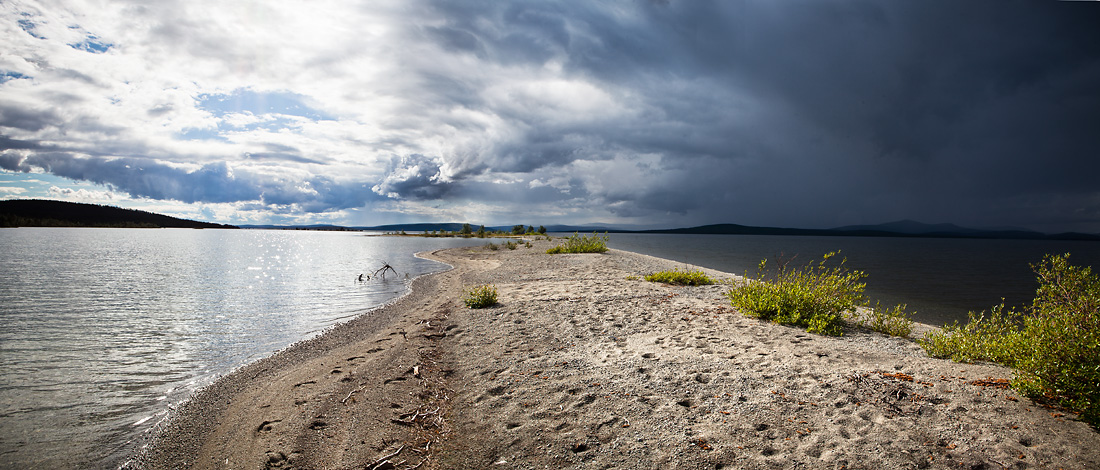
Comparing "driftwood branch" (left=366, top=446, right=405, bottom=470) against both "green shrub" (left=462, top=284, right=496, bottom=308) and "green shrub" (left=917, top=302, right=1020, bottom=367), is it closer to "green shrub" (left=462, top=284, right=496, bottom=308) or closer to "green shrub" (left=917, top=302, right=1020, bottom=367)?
"green shrub" (left=917, top=302, right=1020, bottom=367)

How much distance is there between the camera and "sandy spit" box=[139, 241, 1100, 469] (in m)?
4.49

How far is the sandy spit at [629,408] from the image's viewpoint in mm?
4488

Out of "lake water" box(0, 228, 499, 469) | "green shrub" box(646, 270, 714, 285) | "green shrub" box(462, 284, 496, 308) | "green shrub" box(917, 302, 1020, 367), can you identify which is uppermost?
"green shrub" box(917, 302, 1020, 367)

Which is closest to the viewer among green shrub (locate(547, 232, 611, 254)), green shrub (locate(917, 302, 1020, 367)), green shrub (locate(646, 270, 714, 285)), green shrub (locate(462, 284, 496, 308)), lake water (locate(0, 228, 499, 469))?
green shrub (locate(917, 302, 1020, 367))

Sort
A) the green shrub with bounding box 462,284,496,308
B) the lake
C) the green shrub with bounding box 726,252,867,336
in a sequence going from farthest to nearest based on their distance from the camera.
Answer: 1. the green shrub with bounding box 462,284,496,308
2. the green shrub with bounding box 726,252,867,336
3. the lake

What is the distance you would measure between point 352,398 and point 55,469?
3690mm

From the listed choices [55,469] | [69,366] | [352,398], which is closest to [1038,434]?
[352,398]

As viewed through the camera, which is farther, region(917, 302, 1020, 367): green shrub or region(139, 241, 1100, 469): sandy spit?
region(917, 302, 1020, 367): green shrub

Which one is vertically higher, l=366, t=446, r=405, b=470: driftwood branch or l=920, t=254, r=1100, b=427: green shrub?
l=920, t=254, r=1100, b=427: green shrub

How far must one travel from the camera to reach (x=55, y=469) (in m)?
5.70

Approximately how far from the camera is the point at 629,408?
577 centimetres

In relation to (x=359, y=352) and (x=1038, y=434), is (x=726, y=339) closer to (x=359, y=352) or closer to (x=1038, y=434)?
(x=1038, y=434)

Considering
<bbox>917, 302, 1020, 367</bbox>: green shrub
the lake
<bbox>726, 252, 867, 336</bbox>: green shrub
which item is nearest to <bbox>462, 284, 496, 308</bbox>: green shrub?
the lake

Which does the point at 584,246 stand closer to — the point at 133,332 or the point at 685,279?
the point at 685,279
